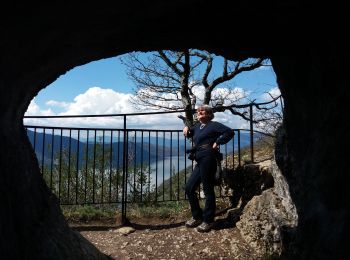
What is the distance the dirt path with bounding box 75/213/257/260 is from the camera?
5023 millimetres

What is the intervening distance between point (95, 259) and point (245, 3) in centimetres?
302

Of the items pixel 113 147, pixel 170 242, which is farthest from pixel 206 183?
pixel 113 147

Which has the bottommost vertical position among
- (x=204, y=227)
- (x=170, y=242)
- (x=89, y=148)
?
(x=170, y=242)

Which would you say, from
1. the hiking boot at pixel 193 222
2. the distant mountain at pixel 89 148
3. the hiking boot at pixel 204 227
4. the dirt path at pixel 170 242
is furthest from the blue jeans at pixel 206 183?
the distant mountain at pixel 89 148

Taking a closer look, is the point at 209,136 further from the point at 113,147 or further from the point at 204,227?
the point at 113,147

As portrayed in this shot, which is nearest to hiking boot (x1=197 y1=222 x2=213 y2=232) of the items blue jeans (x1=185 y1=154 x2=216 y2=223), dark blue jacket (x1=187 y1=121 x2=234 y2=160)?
blue jeans (x1=185 y1=154 x2=216 y2=223)

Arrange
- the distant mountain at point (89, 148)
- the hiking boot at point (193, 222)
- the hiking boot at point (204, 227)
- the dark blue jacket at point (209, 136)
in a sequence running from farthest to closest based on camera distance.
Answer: the distant mountain at point (89, 148) < the hiking boot at point (193, 222) < the hiking boot at point (204, 227) < the dark blue jacket at point (209, 136)

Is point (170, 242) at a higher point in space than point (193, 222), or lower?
lower

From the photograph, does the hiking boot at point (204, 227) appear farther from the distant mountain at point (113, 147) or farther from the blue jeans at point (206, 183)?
the distant mountain at point (113, 147)

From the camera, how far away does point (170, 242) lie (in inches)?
213

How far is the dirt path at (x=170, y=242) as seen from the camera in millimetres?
5023

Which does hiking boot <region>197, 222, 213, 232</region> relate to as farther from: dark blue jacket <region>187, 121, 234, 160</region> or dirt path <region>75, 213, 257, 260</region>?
dark blue jacket <region>187, 121, 234, 160</region>

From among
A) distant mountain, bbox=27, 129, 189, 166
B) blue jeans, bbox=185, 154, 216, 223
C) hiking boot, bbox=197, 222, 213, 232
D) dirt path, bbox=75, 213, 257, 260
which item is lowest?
dirt path, bbox=75, 213, 257, 260

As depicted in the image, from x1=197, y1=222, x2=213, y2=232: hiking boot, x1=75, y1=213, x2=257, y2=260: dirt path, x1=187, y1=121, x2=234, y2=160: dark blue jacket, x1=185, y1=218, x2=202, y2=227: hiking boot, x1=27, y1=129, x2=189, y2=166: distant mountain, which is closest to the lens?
x1=75, y1=213, x2=257, y2=260: dirt path
